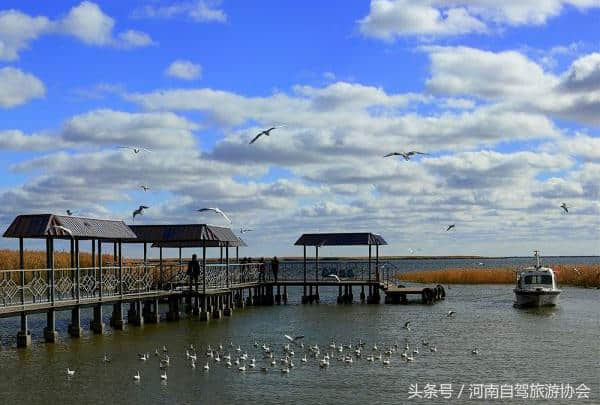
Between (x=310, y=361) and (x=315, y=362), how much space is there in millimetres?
307

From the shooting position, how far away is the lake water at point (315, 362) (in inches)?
966

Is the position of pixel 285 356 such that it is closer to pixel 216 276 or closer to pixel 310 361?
pixel 310 361

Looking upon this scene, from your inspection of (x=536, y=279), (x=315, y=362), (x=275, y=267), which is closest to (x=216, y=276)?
(x=275, y=267)

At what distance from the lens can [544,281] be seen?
56.4m

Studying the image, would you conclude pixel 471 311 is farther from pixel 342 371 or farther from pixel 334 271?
pixel 342 371

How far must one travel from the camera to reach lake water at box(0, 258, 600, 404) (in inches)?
966

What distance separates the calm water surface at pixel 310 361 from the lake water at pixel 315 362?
0.04 meters

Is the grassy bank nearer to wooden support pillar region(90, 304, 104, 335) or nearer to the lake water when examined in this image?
the lake water

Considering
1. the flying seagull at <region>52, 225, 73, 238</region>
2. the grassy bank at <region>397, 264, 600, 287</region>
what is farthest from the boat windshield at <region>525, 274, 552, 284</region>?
the flying seagull at <region>52, 225, 73, 238</region>

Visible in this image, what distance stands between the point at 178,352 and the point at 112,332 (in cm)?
813

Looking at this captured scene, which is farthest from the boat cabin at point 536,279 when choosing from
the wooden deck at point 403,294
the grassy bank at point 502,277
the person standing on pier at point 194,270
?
the grassy bank at point 502,277

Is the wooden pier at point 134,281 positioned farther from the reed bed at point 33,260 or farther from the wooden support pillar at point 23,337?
the reed bed at point 33,260

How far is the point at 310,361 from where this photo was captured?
1195 inches

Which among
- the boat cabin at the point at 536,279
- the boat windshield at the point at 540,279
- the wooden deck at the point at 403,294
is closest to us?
the boat cabin at the point at 536,279
